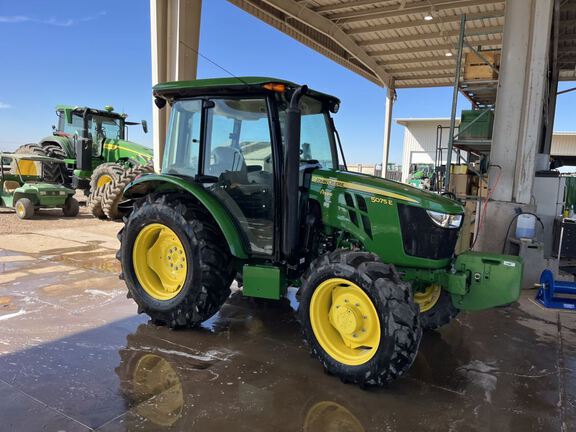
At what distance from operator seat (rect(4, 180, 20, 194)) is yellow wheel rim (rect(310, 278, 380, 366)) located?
990 cm

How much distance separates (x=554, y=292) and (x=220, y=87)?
3.76 meters

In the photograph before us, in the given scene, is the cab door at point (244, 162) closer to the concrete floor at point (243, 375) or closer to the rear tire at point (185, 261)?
the rear tire at point (185, 261)

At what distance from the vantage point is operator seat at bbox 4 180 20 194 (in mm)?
10327

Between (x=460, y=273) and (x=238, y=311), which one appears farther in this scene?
(x=238, y=311)

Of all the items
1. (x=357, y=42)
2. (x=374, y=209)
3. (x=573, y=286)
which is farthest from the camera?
(x=357, y=42)

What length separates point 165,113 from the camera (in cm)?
902

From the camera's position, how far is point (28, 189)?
970 cm

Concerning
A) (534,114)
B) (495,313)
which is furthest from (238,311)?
(534,114)

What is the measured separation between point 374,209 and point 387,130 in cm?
1760

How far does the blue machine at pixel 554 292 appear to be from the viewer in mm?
4133

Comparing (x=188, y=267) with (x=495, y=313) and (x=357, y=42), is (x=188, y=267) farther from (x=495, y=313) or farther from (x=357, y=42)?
(x=357, y=42)

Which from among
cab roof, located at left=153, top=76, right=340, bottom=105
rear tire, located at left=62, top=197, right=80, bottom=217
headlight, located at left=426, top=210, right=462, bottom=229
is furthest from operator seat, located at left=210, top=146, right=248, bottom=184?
rear tire, located at left=62, top=197, right=80, bottom=217

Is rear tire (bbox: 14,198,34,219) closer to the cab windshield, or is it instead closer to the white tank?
the cab windshield

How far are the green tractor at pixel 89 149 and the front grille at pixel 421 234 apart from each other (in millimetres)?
8421
